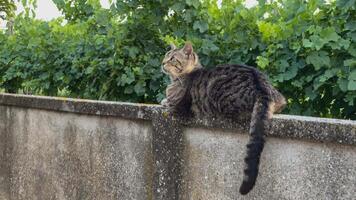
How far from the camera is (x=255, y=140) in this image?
240 cm

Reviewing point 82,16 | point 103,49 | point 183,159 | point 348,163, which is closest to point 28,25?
point 82,16

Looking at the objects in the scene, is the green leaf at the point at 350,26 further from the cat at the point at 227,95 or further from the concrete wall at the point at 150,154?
the concrete wall at the point at 150,154

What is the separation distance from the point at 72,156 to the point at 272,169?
200 centimetres

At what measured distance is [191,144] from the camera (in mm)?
2984

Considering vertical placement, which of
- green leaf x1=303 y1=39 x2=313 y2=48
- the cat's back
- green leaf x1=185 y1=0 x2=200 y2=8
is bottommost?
the cat's back

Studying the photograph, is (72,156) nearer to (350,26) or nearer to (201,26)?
(201,26)

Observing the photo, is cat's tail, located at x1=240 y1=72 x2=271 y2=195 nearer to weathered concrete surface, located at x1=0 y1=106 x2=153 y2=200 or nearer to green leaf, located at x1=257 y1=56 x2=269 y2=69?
green leaf, located at x1=257 y1=56 x2=269 y2=69

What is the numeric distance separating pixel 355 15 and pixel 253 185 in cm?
114

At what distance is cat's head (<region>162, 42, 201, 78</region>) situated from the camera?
320cm

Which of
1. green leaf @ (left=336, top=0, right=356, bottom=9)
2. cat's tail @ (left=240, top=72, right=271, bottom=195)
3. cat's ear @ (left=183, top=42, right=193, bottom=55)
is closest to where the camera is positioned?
cat's tail @ (left=240, top=72, right=271, bottom=195)

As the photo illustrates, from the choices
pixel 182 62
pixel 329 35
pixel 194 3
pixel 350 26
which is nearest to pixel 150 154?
pixel 182 62

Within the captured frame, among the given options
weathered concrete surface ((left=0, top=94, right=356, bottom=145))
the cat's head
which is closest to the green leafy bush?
the cat's head

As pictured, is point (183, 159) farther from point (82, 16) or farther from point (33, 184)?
point (82, 16)

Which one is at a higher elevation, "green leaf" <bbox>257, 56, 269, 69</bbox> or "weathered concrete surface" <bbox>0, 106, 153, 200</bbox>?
"green leaf" <bbox>257, 56, 269, 69</bbox>
